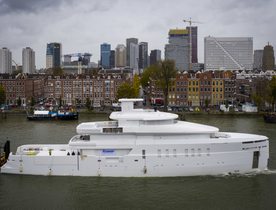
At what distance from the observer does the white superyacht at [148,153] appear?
26.5 metres

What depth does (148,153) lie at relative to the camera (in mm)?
26516

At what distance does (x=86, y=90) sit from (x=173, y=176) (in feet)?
259

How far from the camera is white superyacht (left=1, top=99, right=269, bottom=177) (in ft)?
86.9

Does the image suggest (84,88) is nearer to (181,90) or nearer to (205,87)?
(181,90)

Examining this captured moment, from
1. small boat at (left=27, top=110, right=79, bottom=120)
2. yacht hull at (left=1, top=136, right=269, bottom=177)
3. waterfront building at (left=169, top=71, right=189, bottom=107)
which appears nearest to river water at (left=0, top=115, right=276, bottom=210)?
yacht hull at (left=1, top=136, right=269, bottom=177)

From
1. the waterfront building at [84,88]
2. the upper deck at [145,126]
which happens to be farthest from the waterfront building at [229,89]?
the upper deck at [145,126]

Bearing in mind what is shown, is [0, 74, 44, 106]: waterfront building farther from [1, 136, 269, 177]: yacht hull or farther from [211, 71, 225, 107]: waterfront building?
[1, 136, 269, 177]: yacht hull

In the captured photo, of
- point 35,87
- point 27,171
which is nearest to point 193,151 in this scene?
point 27,171

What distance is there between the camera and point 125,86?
3521 inches

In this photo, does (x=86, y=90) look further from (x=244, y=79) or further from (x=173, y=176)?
(x=173, y=176)

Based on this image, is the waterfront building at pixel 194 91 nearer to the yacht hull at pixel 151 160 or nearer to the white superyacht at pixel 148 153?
the white superyacht at pixel 148 153

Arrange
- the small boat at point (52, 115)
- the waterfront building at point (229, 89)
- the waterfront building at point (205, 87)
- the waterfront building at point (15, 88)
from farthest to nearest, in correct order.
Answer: the waterfront building at point (15, 88), the waterfront building at point (229, 89), the waterfront building at point (205, 87), the small boat at point (52, 115)

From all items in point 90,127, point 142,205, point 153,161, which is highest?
point 90,127

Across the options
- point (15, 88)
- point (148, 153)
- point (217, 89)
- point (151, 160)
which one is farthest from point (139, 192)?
point (15, 88)
